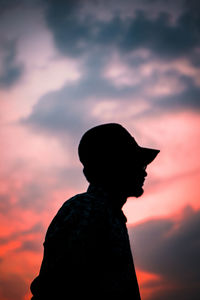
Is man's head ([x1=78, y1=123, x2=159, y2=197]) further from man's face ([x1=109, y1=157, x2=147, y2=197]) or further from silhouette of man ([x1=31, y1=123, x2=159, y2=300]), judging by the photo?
silhouette of man ([x1=31, y1=123, x2=159, y2=300])

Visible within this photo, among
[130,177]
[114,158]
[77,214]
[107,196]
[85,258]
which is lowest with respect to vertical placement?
[85,258]

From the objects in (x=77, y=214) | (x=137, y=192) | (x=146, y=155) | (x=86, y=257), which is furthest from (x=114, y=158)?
(x=86, y=257)

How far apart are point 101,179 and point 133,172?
1.94ft

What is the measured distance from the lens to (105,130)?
4.54 m

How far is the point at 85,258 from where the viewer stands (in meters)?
2.70

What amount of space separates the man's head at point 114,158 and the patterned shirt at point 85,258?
1.12 meters

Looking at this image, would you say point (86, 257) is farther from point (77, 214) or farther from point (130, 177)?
point (130, 177)

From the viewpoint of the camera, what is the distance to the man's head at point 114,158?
4.31 m

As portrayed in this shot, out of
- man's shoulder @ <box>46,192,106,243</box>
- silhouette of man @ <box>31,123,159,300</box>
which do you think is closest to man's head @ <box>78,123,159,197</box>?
silhouette of man @ <box>31,123,159,300</box>

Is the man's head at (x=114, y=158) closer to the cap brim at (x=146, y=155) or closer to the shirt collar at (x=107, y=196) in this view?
the cap brim at (x=146, y=155)

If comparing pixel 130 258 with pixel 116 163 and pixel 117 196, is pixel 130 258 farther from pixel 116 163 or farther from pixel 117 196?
pixel 116 163

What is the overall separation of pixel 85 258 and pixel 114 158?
1.99 metres

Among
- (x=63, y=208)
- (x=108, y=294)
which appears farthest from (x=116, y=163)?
(x=108, y=294)

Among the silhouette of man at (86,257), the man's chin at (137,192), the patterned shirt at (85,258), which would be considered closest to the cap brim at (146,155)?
the man's chin at (137,192)
